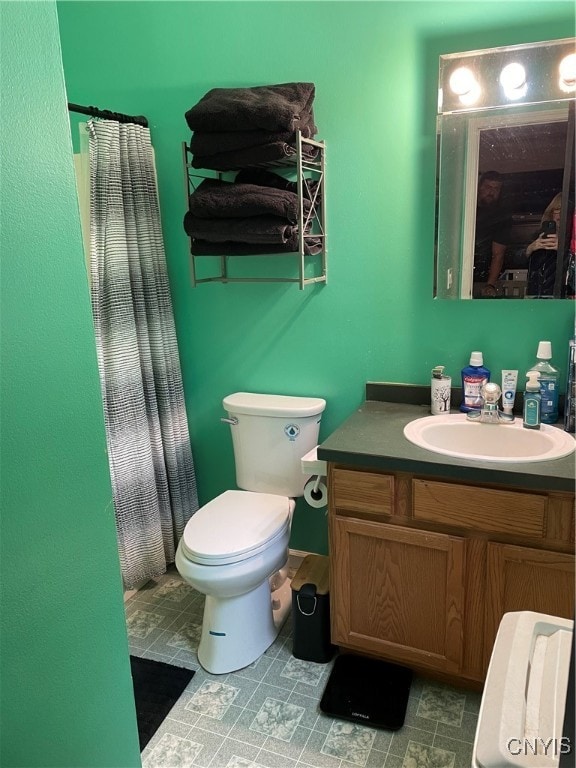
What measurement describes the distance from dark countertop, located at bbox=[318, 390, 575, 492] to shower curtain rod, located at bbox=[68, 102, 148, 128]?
1.42 metres

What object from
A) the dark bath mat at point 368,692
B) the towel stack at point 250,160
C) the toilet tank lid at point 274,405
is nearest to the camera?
the dark bath mat at point 368,692

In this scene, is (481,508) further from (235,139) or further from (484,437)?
(235,139)

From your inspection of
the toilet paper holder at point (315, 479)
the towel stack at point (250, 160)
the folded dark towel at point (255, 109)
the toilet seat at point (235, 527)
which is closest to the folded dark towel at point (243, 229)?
the towel stack at point (250, 160)

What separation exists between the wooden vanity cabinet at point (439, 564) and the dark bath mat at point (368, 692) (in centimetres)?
7

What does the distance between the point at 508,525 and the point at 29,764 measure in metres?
1.24

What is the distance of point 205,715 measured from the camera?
1808 millimetres

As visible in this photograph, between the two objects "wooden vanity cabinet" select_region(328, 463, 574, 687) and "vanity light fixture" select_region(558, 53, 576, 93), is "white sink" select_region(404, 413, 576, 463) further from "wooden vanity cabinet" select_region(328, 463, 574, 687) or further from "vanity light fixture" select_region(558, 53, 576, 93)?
"vanity light fixture" select_region(558, 53, 576, 93)

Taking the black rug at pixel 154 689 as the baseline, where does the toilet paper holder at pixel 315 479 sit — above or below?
above

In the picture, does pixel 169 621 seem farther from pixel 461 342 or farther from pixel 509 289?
pixel 509 289

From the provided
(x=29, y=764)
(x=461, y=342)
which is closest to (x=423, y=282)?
(x=461, y=342)

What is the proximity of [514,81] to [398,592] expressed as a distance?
163cm

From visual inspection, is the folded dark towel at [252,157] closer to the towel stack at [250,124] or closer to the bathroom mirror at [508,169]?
the towel stack at [250,124]

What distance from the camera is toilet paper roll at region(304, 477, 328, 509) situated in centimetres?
202

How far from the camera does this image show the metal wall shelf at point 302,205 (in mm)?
1951
